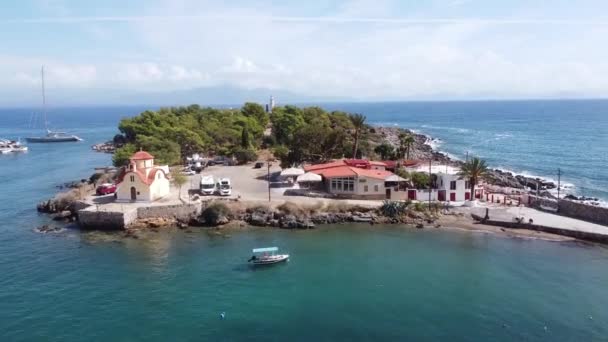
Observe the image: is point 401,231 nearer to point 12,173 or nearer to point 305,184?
point 305,184

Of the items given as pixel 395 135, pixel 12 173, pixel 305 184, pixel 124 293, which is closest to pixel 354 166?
pixel 305 184

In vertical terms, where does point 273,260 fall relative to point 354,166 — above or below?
below

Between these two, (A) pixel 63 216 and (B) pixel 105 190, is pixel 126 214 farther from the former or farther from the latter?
(B) pixel 105 190

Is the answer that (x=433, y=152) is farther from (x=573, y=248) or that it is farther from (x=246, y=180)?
(x=573, y=248)

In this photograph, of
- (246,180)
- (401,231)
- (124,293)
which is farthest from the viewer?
(246,180)

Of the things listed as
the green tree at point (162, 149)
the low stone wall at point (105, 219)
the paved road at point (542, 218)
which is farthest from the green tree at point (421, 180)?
the green tree at point (162, 149)

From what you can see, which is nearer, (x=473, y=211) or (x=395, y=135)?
(x=473, y=211)

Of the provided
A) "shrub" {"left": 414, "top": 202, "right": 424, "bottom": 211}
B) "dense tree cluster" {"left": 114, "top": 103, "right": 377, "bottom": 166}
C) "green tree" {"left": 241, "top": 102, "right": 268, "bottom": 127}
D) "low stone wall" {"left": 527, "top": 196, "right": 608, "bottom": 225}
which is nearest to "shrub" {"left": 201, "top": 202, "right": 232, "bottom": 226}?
"shrub" {"left": 414, "top": 202, "right": 424, "bottom": 211}

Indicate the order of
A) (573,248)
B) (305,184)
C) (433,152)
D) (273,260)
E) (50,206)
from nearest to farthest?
1. (273,260)
2. (573,248)
3. (50,206)
4. (305,184)
5. (433,152)
